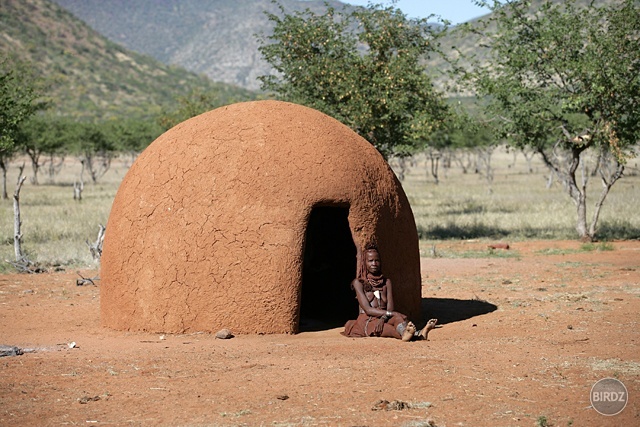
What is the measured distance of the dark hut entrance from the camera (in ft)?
34.0

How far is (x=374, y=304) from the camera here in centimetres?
841

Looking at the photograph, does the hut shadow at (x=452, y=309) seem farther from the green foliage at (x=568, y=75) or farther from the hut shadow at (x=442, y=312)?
the green foliage at (x=568, y=75)

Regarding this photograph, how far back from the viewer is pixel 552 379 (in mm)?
6527

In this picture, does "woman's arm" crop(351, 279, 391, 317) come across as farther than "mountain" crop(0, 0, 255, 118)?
No

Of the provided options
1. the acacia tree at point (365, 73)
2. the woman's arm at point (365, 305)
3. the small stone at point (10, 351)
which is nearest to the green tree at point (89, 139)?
the acacia tree at point (365, 73)

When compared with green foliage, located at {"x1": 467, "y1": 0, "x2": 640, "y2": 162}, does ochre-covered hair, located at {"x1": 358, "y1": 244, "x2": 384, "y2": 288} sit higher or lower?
lower

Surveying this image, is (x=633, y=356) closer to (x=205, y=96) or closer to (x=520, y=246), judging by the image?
(x=520, y=246)

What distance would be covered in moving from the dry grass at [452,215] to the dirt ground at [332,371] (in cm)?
689

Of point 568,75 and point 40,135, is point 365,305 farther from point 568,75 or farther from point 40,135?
point 40,135

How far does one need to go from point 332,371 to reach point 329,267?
12.9ft

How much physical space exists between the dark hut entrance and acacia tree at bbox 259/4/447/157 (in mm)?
7844

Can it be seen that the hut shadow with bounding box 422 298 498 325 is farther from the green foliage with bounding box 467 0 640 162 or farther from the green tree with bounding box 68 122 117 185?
the green tree with bounding box 68 122 117 185

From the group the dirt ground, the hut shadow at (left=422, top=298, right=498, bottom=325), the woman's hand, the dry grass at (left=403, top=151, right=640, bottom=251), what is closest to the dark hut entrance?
the hut shadow at (left=422, top=298, right=498, bottom=325)

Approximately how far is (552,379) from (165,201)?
14.3 ft
